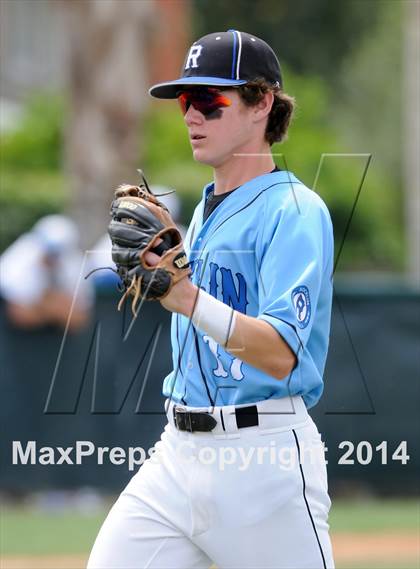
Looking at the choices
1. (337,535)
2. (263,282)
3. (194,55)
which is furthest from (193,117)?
(337,535)

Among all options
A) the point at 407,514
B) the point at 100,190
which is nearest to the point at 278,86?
the point at 407,514

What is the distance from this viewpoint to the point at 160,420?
25.9 feet

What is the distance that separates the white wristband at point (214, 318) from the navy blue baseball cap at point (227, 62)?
2.21ft

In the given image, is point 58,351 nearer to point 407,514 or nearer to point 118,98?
point 407,514

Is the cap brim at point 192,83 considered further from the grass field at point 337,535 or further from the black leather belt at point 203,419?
the grass field at point 337,535

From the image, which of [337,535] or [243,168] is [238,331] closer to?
[243,168]

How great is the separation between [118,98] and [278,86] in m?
9.80

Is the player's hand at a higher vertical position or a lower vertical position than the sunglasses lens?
lower

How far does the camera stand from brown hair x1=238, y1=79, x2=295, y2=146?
3641mm

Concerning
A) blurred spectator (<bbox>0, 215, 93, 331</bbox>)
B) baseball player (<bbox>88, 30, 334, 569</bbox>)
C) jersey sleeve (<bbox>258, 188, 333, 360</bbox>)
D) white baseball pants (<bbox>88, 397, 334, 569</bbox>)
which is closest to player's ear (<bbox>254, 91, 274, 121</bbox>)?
baseball player (<bbox>88, 30, 334, 569</bbox>)

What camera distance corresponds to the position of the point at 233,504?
3.46m

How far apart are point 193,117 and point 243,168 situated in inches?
8.2

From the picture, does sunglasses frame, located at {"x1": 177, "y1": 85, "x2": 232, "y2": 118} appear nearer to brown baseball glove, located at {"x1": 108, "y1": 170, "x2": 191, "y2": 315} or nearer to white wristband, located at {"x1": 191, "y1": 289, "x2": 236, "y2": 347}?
brown baseball glove, located at {"x1": 108, "y1": 170, "x2": 191, "y2": 315}
